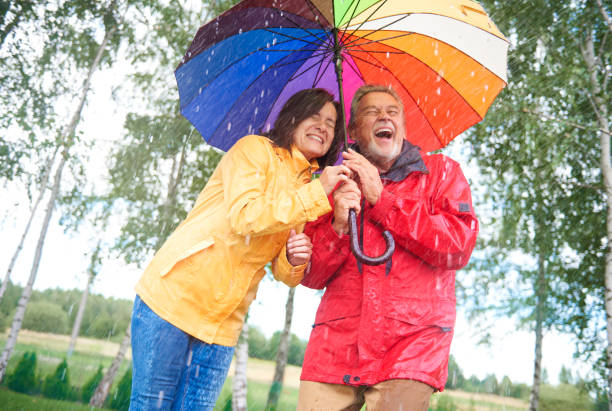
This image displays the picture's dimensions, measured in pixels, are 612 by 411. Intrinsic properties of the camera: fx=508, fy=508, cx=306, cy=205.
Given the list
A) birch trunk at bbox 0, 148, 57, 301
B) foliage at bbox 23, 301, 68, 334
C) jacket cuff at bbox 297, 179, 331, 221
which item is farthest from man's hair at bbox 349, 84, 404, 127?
foliage at bbox 23, 301, 68, 334

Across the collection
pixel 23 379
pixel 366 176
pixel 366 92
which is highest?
pixel 366 92

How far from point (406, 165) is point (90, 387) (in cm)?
1226

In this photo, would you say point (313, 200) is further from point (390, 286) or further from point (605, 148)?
point (605, 148)

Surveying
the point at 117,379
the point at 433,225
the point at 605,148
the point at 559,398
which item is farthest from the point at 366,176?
the point at 559,398

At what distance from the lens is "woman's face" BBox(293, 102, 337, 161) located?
8.89 feet

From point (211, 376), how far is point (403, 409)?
90 centimetres

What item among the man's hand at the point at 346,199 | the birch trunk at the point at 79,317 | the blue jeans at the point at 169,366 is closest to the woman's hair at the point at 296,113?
the man's hand at the point at 346,199

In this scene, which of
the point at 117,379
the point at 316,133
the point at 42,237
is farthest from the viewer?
the point at 117,379

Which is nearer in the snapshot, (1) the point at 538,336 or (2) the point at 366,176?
(2) the point at 366,176

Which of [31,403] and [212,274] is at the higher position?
[212,274]

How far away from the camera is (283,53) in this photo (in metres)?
3.10

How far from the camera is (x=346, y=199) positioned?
252cm

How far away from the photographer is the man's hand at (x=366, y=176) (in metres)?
2.56

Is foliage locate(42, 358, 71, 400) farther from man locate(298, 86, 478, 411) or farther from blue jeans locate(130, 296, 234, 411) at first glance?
man locate(298, 86, 478, 411)
